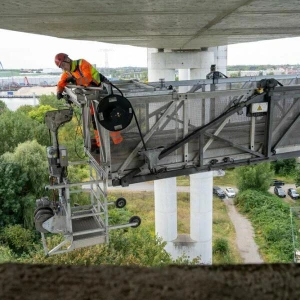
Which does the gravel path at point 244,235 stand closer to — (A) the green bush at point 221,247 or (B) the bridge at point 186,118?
(A) the green bush at point 221,247

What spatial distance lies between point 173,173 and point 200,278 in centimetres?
554

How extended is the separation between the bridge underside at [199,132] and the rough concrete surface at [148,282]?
4.90 metres

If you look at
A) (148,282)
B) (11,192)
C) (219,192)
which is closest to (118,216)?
(11,192)

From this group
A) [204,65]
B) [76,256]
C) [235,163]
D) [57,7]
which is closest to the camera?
[57,7]

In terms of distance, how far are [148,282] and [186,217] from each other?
83.8 feet

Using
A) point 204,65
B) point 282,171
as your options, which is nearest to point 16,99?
point 282,171

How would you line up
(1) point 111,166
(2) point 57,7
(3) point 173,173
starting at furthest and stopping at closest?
(3) point 173,173 → (1) point 111,166 → (2) point 57,7

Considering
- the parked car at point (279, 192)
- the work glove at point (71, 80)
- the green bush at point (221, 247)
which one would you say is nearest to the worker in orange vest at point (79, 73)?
the work glove at point (71, 80)

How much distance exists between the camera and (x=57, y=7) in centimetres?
446

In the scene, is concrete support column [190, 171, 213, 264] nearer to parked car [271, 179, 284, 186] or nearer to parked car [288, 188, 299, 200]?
parked car [288, 188, 299, 200]

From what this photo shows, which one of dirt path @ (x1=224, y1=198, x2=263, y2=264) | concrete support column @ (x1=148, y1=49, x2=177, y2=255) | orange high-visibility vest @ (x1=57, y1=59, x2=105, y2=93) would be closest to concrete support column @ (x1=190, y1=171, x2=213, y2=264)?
concrete support column @ (x1=148, y1=49, x2=177, y2=255)

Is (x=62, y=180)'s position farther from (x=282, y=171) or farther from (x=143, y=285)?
(x=282, y=171)

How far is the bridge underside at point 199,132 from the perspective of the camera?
6066 mm

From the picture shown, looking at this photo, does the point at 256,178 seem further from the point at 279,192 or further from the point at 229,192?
the point at 229,192
